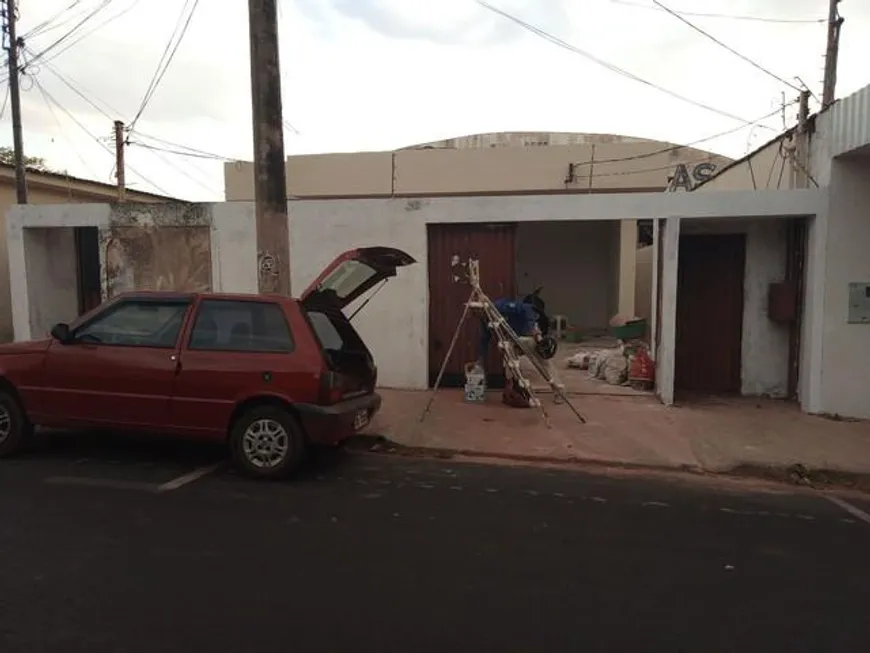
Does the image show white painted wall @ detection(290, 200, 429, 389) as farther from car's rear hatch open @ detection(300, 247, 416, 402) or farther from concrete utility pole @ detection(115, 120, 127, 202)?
concrete utility pole @ detection(115, 120, 127, 202)

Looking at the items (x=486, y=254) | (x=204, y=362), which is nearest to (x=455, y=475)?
(x=204, y=362)

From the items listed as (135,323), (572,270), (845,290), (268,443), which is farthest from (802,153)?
(572,270)

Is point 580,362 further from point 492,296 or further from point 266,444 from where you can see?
point 266,444

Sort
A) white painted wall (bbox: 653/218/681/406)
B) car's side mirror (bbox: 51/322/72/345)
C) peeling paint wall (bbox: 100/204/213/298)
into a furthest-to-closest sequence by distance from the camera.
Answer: peeling paint wall (bbox: 100/204/213/298), white painted wall (bbox: 653/218/681/406), car's side mirror (bbox: 51/322/72/345)

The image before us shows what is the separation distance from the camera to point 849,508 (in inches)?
212

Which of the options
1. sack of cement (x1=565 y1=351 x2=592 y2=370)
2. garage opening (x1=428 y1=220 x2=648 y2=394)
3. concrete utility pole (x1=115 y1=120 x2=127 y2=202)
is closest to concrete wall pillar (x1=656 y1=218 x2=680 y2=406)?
garage opening (x1=428 y1=220 x2=648 y2=394)

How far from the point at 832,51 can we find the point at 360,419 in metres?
13.1

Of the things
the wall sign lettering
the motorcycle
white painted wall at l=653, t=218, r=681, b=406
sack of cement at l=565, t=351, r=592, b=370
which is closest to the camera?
white painted wall at l=653, t=218, r=681, b=406

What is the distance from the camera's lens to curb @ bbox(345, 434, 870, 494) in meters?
6.16

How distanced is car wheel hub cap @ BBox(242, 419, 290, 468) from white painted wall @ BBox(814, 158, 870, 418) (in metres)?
7.02

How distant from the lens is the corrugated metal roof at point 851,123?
722 cm

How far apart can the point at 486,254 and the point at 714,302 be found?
11.9 ft

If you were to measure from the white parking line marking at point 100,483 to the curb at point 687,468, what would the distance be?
221cm

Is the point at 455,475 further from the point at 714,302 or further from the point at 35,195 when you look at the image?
the point at 35,195
